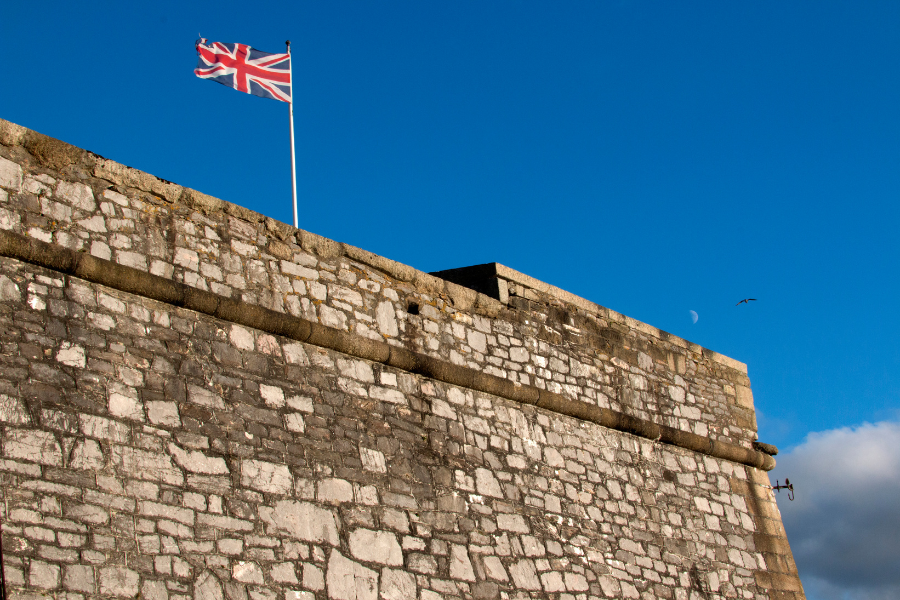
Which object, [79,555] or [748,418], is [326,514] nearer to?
[79,555]

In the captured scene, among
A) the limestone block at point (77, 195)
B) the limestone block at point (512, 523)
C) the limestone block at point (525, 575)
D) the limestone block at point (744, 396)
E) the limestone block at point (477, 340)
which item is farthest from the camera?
the limestone block at point (744, 396)

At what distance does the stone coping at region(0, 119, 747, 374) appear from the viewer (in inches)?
237

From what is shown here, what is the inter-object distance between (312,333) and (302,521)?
1346mm

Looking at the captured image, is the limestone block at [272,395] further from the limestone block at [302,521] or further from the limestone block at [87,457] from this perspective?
the limestone block at [87,457]

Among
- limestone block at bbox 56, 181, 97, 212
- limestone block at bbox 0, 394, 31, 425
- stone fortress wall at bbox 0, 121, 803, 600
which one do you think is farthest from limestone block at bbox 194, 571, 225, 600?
limestone block at bbox 56, 181, 97, 212

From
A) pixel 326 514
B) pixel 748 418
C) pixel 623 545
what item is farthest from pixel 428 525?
pixel 748 418

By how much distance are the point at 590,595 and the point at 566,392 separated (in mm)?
1753

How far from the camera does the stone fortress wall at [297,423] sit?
5.51m

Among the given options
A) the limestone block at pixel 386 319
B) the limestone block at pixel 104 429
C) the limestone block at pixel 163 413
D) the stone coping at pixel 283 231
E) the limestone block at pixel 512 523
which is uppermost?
the stone coping at pixel 283 231

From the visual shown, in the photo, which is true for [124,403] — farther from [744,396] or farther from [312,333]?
[744,396]

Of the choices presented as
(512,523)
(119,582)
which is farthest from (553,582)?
(119,582)

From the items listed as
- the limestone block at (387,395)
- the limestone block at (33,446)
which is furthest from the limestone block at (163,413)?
the limestone block at (387,395)

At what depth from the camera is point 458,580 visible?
689 centimetres

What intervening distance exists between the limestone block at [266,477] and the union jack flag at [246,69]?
13.4 feet
